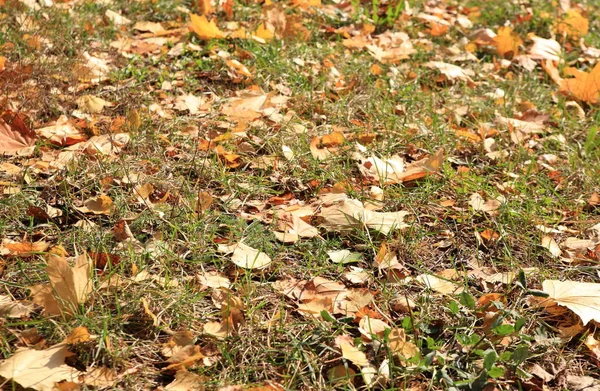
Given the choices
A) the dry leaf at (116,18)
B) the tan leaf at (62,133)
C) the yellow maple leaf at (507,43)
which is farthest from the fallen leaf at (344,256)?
the yellow maple leaf at (507,43)

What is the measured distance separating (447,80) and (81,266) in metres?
2.30

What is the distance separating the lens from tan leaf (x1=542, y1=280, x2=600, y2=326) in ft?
6.05

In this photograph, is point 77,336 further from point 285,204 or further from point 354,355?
point 285,204

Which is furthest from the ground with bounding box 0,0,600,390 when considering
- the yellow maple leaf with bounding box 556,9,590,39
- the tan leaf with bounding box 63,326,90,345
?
the yellow maple leaf with bounding box 556,9,590,39

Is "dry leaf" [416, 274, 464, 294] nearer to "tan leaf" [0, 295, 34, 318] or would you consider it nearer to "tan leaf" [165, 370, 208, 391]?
"tan leaf" [165, 370, 208, 391]

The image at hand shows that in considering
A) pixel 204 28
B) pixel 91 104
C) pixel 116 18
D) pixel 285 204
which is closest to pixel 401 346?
pixel 285 204

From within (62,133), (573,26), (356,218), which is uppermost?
(62,133)

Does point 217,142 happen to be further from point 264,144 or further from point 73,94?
point 73,94

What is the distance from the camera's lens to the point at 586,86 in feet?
11.0

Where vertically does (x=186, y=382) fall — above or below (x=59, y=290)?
below

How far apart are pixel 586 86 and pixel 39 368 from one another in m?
2.95

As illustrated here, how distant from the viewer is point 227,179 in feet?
7.89

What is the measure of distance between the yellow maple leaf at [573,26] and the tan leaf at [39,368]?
3.70 metres

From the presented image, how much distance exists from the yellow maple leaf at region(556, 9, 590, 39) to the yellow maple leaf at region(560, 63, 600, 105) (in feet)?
2.69
